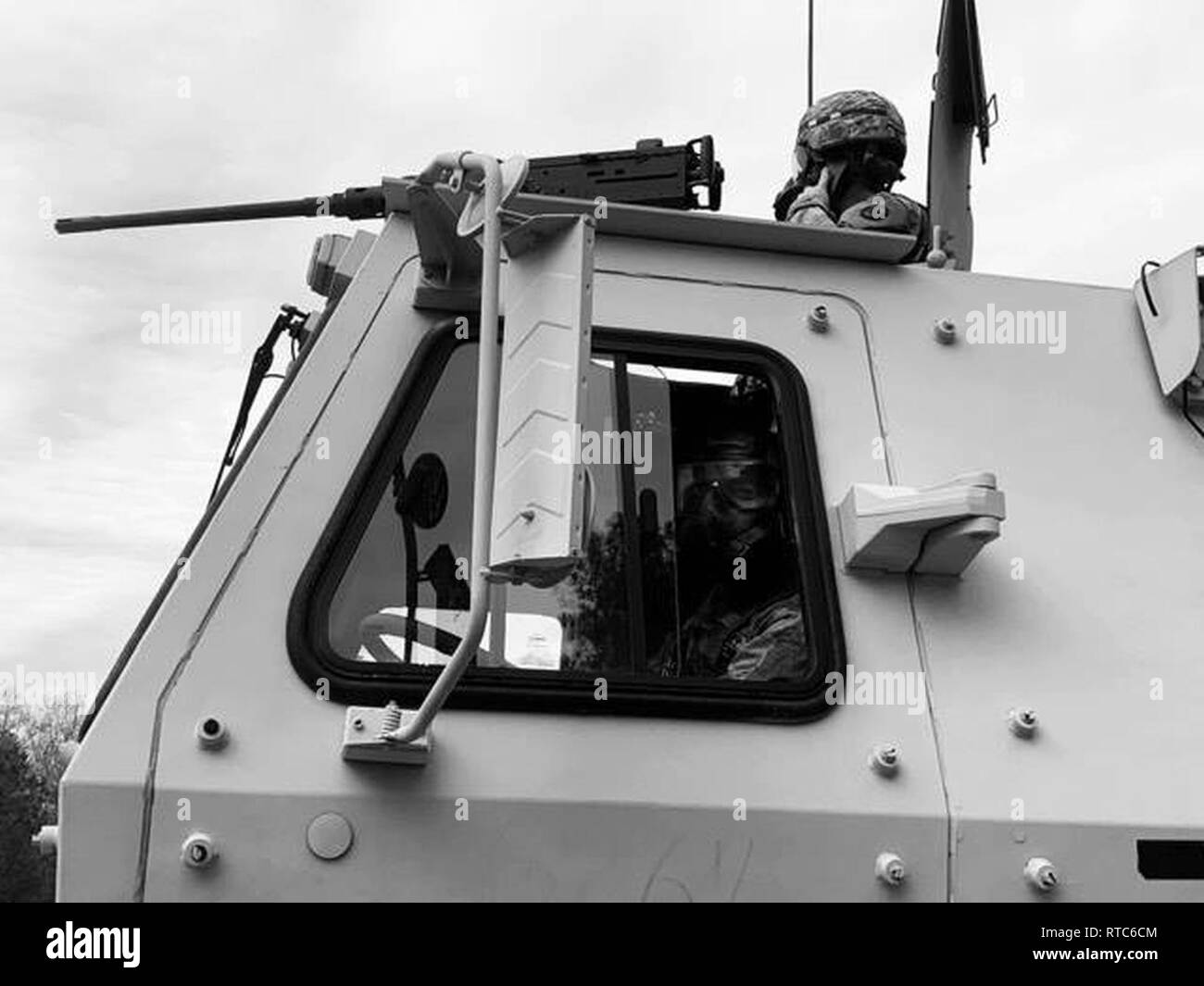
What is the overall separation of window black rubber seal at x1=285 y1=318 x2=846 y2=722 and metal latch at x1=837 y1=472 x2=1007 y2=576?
7 cm

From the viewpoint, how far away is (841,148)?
11.6 ft

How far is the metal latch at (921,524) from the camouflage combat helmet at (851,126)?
134 cm

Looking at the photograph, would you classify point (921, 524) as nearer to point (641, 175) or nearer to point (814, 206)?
point (814, 206)

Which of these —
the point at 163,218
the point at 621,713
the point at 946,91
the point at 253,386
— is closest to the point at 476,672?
the point at 621,713

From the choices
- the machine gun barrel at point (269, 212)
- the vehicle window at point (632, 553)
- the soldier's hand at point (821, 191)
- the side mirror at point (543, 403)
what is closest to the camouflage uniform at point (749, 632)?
the vehicle window at point (632, 553)

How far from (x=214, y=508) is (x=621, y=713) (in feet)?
2.38

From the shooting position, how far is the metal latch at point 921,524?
2336 mm

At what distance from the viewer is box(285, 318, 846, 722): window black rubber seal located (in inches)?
86.0

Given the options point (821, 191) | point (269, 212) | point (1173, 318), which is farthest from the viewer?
point (269, 212)

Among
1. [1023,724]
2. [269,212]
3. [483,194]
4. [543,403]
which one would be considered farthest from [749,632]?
[269,212]

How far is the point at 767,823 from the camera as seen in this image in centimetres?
217

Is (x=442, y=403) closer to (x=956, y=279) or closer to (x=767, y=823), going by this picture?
(x=767, y=823)

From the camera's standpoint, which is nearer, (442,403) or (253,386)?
(442,403)

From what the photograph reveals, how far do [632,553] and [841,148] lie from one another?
1.58 meters
